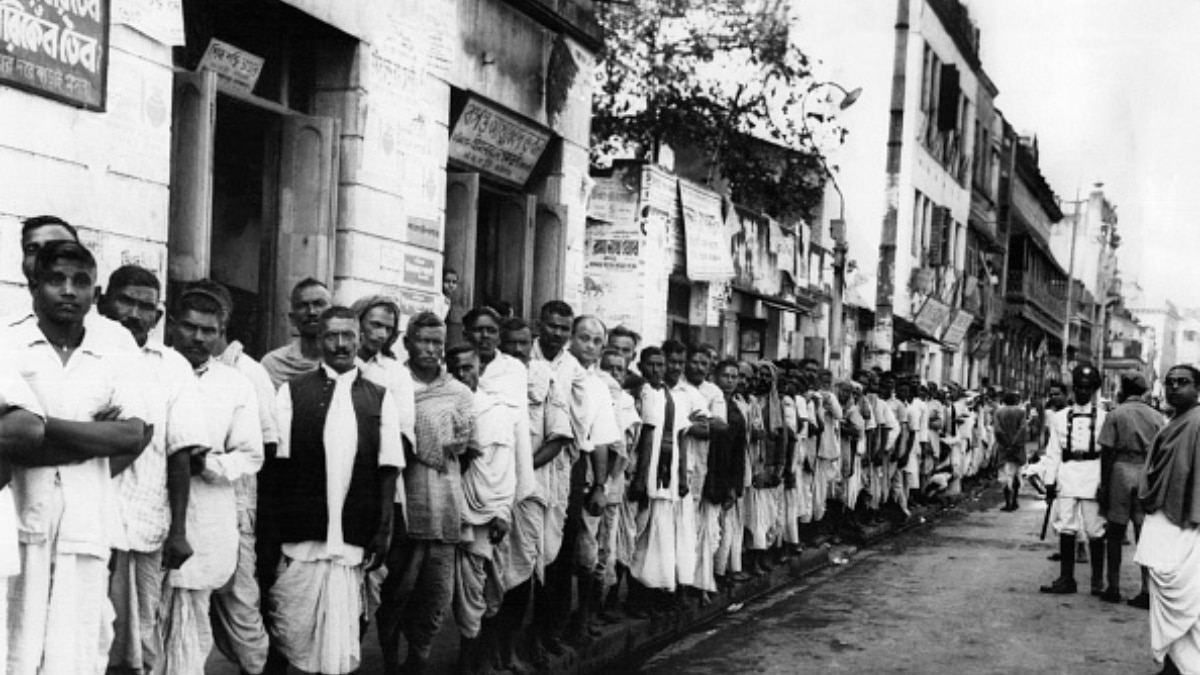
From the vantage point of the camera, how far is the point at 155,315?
548cm

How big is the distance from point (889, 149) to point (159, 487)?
2873 cm

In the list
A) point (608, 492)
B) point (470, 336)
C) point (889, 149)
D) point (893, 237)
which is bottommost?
point (608, 492)

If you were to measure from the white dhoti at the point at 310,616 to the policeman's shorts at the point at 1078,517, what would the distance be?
816 centimetres

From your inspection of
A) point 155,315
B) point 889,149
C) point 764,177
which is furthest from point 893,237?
point 155,315

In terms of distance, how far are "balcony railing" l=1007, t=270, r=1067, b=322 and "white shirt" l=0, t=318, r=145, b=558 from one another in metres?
46.5

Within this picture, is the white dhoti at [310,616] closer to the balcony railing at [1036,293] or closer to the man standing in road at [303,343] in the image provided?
the man standing in road at [303,343]

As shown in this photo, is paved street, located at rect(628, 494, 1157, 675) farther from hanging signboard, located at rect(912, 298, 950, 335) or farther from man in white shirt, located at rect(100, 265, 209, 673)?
hanging signboard, located at rect(912, 298, 950, 335)

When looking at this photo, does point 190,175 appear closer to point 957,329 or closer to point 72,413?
point 72,413

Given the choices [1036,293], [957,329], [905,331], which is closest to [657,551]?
[905,331]

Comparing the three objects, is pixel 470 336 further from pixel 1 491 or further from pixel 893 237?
pixel 893 237

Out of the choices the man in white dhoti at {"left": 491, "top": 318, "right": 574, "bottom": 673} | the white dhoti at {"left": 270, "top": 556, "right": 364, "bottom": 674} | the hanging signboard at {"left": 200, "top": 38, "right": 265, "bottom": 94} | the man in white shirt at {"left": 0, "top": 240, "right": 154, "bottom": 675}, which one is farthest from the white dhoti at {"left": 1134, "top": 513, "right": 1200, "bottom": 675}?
the hanging signboard at {"left": 200, "top": 38, "right": 265, "bottom": 94}

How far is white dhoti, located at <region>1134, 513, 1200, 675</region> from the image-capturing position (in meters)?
8.48

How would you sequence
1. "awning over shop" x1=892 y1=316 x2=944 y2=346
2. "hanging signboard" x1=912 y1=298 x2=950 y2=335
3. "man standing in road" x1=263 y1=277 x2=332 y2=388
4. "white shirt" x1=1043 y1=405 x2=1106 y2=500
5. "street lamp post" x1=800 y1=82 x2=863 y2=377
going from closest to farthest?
1. "man standing in road" x1=263 y1=277 x2=332 y2=388
2. "white shirt" x1=1043 y1=405 x2=1106 y2=500
3. "street lamp post" x1=800 y1=82 x2=863 y2=377
4. "awning over shop" x1=892 y1=316 x2=944 y2=346
5. "hanging signboard" x1=912 y1=298 x2=950 y2=335

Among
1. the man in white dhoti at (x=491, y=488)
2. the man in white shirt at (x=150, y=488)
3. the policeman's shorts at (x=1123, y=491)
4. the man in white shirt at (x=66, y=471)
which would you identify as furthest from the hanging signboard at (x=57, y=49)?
the policeman's shorts at (x=1123, y=491)
